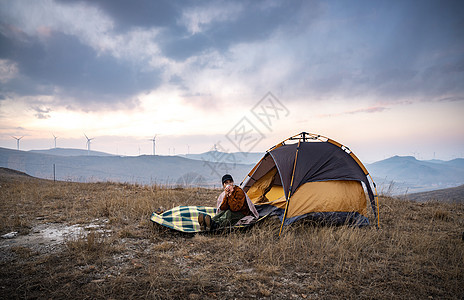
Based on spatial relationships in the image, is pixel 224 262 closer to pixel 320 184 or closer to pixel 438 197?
pixel 320 184

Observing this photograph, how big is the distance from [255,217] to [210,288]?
2739mm

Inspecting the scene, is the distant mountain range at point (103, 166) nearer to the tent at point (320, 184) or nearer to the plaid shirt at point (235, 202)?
the tent at point (320, 184)

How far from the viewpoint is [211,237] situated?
535 cm

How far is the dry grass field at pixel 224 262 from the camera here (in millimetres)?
3242

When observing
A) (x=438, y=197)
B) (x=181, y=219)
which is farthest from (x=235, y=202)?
(x=438, y=197)

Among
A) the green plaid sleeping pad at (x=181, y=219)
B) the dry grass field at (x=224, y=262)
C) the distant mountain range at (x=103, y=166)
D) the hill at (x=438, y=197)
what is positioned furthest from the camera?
the distant mountain range at (x=103, y=166)

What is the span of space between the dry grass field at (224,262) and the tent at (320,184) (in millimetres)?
390

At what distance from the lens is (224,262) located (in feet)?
13.6

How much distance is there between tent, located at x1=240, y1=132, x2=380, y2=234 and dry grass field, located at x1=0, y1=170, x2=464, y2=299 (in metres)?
0.39

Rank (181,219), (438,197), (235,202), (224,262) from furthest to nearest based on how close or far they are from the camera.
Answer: (438,197) < (181,219) < (235,202) < (224,262)

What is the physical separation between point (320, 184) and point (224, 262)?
3086 mm

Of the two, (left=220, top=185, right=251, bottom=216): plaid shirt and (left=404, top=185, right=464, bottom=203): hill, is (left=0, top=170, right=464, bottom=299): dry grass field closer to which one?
(left=220, top=185, right=251, bottom=216): plaid shirt

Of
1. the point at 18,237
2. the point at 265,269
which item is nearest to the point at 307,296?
the point at 265,269

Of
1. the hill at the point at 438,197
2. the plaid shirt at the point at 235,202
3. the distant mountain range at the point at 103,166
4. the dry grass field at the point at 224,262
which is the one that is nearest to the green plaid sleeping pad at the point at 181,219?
the dry grass field at the point at 224,262
